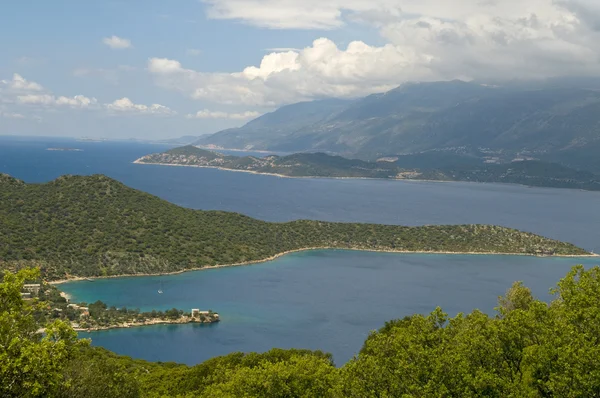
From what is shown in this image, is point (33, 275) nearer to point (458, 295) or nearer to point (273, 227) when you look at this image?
point (458, 295)

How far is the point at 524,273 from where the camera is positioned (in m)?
122

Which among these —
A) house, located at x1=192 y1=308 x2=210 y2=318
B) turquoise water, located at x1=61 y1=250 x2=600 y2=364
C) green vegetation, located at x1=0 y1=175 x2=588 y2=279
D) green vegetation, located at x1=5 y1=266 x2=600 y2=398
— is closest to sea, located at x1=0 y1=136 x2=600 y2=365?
turquoise water, located at x1=61 y1=250 x2=600 y2=364

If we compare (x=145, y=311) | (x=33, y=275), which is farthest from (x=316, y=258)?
(x=33, y=275)

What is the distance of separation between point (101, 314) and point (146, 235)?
38817 millimetres

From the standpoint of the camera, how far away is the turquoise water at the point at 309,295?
7750 cm

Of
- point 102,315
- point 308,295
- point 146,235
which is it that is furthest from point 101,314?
point 308,295

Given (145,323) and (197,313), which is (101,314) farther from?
(197,313)

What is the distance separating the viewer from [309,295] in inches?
4077

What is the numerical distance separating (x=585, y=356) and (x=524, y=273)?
111411 mm

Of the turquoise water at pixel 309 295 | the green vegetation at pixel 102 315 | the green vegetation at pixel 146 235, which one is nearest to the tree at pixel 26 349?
the turquoise water at pixel 309 295

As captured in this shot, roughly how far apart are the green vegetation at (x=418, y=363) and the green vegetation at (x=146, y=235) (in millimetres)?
77498

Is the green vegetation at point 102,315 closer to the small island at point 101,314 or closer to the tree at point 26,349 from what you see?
the small island at point 101,314

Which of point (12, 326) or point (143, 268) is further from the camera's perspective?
point (143, 268)

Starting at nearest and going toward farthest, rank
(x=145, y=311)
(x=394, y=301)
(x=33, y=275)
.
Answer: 1. (x=33, y=275)
2. (x=145, y=311)
3. (x=394, y=301)
